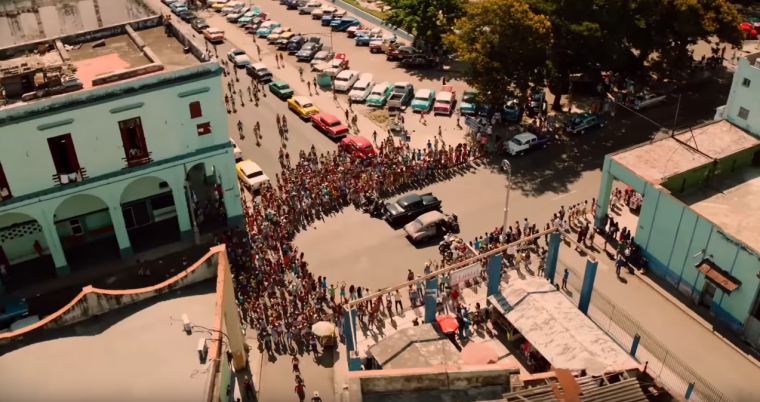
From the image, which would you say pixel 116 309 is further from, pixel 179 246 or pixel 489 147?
pixel 489 147

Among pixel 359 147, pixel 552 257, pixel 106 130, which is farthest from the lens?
pixel 359 147

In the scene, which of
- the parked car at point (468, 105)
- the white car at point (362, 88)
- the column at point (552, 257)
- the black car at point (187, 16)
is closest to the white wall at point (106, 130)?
the column at point (552, 257)

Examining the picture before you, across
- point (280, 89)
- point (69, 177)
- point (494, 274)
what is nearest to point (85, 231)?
point (69, 177)

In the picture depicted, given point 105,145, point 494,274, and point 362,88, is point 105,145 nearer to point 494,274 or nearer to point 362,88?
point 494,274

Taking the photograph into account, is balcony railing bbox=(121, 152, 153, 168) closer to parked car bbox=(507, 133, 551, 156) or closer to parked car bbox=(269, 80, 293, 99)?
parked car bbox=(269, 80, 293, 99)

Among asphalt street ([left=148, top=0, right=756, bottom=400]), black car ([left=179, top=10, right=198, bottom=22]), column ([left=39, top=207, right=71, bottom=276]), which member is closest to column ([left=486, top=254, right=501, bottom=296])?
asphalt street ([left=148, top=0, right=756, bottom=400])

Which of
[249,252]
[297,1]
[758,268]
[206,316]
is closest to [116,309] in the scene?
[206,316]
